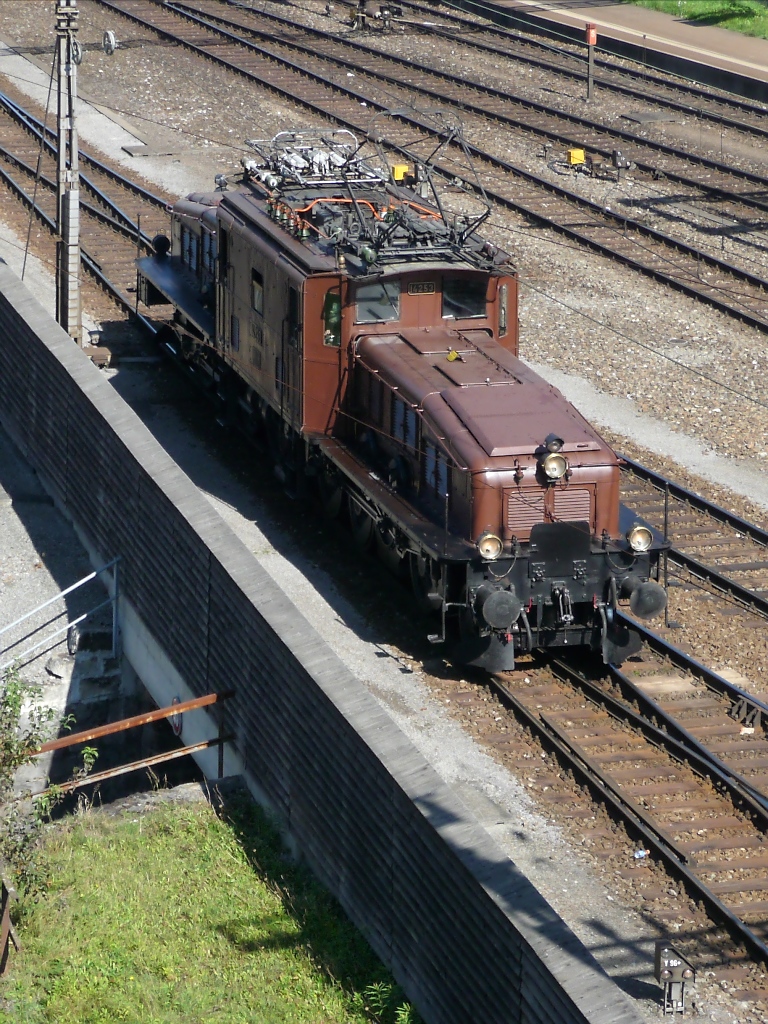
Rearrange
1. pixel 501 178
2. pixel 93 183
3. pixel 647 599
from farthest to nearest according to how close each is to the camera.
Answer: pixel 501 178 < pixel 93 183 < pixel 647 599

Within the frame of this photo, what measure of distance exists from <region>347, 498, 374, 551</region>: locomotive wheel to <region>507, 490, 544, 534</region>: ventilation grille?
2.09 metres

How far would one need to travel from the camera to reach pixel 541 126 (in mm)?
33562

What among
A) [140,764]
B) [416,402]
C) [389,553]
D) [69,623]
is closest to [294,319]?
[416,402]

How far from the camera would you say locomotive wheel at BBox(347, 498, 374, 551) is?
52.2 ft

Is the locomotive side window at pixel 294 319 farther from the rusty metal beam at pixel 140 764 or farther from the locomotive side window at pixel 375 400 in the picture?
the rusty metal beam at pixel 140 764

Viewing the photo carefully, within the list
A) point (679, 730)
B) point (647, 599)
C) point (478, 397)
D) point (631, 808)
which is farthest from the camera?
point (478, 397)

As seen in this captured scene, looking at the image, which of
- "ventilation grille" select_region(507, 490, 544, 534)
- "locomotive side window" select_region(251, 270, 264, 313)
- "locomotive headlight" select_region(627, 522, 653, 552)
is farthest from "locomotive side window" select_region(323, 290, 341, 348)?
"locomotive headlight" select_region(627, 522, 653, 552)

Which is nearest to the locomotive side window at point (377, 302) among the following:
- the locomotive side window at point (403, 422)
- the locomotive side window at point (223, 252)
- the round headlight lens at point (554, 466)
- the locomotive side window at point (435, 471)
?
the locomotive side window at point (403, 422)

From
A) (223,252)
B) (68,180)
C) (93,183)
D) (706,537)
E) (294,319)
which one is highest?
(68,180)

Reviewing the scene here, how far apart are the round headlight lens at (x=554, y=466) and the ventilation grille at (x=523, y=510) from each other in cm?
23

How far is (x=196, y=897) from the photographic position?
10836 millimetres

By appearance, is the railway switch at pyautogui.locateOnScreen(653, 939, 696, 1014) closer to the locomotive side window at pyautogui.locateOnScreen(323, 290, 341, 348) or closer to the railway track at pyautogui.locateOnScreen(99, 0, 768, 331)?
the locomotive side window at pyautogui.locateOnScreen(323, 290, 341, 348)

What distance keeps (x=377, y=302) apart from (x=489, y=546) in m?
3.62

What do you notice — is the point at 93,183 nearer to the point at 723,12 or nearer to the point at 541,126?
the point at 541,126
